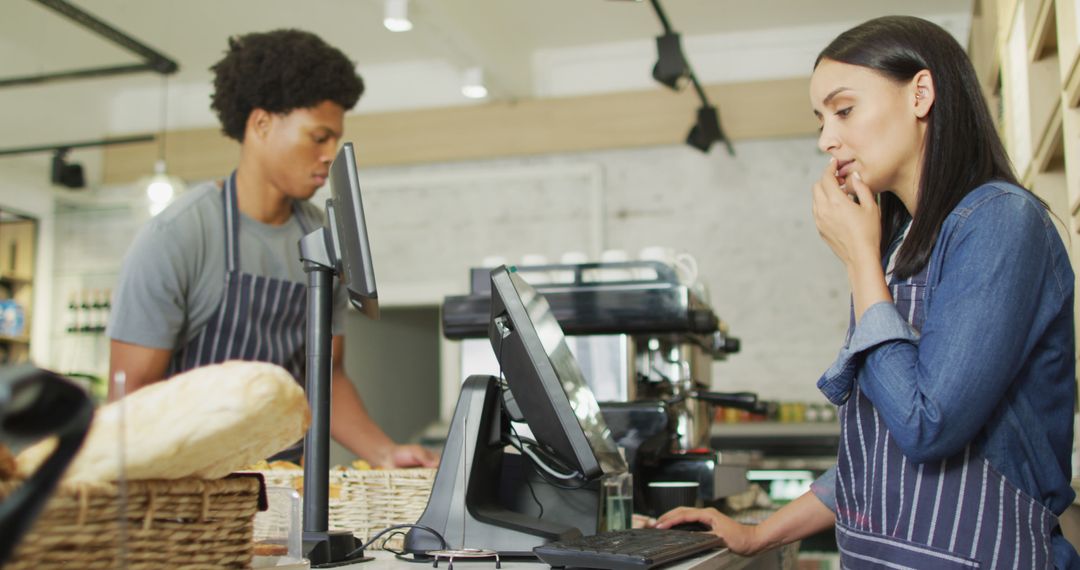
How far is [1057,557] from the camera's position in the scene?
1237 millimetres

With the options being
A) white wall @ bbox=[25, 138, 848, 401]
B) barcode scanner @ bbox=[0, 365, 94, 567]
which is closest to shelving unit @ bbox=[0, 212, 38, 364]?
white wall @ bbox=[25, 138, 848, 401]

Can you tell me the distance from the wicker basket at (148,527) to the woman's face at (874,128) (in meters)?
0.91

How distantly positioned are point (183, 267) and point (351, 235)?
0.99 meters

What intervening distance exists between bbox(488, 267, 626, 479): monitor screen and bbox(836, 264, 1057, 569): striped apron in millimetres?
350

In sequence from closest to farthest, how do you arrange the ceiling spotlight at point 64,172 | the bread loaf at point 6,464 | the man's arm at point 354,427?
the bread loaf at point 6,464
the man's arm at point 354,427
the ceiling spotlight at point 64,172

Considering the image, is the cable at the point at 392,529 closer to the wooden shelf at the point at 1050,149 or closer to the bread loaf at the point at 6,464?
the bread loaf at the point at 6,464

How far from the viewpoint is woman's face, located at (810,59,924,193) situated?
1339mm

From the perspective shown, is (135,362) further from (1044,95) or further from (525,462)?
(1044,95)

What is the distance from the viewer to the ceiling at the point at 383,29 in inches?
214

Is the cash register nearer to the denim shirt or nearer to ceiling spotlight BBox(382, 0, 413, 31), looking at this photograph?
the denim shirt

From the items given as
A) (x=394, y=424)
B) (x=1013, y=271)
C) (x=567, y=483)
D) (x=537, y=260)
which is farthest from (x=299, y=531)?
(x=394, y=424)

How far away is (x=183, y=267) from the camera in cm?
206

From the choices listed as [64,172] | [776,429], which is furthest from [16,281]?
[776,429]

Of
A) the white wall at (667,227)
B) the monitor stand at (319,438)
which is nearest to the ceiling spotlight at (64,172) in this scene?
the white wall at (667,227)
